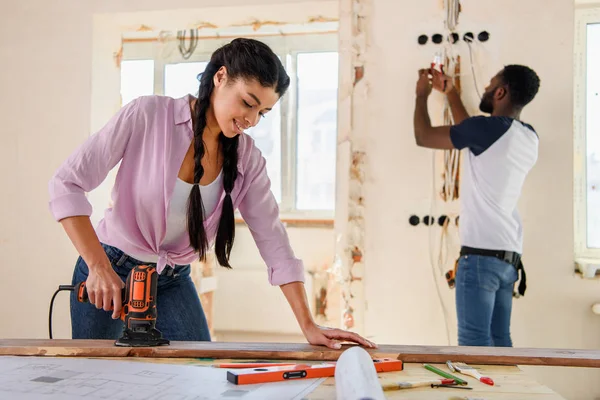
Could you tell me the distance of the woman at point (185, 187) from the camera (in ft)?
4.76

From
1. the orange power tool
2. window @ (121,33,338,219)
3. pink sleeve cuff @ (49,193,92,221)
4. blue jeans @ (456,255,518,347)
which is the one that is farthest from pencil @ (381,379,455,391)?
window @ (121,33,338,219)

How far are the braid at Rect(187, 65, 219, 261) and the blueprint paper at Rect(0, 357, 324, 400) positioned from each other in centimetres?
45

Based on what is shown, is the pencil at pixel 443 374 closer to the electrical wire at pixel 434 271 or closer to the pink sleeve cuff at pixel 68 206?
the pink sleeve cuff at pixel 68 206

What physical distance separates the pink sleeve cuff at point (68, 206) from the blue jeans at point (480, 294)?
147 cm

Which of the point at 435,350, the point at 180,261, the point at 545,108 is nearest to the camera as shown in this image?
the point at 435,350

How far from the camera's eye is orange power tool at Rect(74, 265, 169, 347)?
4.28ft

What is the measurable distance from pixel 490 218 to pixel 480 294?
30 cm

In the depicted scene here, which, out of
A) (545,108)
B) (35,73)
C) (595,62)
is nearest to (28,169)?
(35,73)

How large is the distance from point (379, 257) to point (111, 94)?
1.72 m

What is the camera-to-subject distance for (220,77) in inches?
60.7

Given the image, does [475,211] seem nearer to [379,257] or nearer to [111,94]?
[379,257]

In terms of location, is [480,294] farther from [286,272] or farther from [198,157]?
[198,157]

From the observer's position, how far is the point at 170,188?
1.53 metres

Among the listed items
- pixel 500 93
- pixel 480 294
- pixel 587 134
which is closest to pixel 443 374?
pixel 480 294
